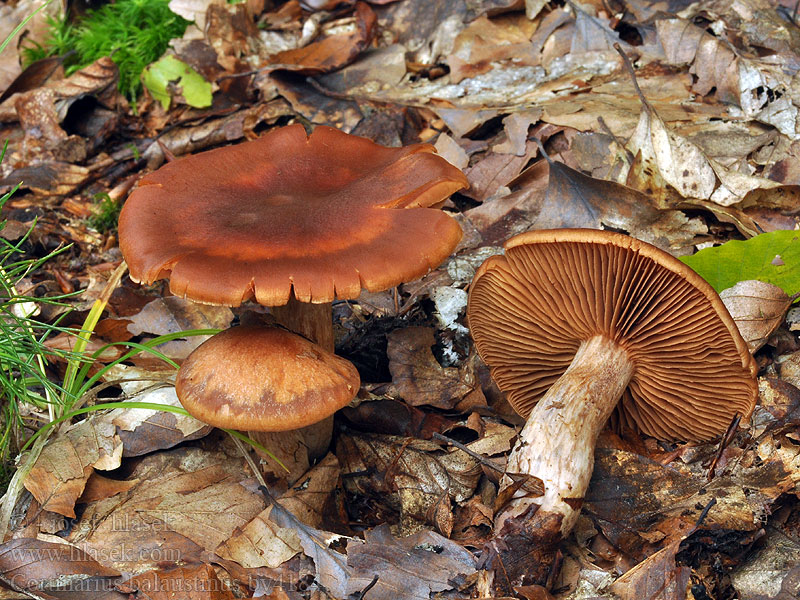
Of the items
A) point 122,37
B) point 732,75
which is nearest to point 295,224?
point 732,75

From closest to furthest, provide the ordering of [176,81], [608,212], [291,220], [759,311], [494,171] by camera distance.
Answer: [291,220], [759,311], [608,212], [494,171], [176,81]

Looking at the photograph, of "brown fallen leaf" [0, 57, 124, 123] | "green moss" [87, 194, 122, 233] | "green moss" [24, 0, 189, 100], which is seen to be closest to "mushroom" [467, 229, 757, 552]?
"green moss" [87, 194, 122, 233]

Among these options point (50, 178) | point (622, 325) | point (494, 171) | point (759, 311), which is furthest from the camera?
point (50, 178)

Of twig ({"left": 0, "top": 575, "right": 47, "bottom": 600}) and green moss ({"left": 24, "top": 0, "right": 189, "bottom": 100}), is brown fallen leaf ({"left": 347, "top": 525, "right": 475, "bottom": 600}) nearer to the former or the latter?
twig ({"left": 0, "top": 575, "right": 47, "bottom": 600})

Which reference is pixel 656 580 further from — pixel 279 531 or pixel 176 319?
pixel 176 319

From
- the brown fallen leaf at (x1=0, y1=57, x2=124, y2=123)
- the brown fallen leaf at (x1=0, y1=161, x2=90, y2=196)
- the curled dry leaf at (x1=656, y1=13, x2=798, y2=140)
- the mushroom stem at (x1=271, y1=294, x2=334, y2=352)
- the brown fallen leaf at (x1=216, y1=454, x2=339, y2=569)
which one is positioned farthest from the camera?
the brown fallen leaf at (x1=0, y1=57, x2=124, y2=123)

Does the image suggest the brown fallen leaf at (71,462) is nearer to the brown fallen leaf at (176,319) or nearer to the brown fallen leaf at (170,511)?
the brown fallen leaf at (170,511)

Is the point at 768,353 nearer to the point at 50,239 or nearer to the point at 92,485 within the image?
the point at 92,485
